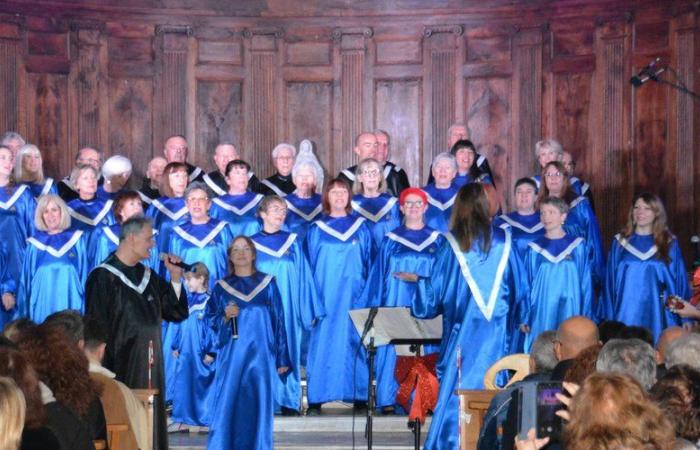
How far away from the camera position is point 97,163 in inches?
495

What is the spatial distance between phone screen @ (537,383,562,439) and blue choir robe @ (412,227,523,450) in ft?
12.8

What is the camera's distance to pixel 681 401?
216 inches

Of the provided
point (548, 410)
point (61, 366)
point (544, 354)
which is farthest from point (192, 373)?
point (548, 410)

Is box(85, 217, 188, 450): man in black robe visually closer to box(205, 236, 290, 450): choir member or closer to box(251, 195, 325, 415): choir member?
box(205, 236, 290, 450): choir member

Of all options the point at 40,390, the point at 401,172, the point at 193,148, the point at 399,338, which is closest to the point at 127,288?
the point at 399,338

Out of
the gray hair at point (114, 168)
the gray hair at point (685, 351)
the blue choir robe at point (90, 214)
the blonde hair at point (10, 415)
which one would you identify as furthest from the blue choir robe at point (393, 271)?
the blonde hair at point (10, 415)

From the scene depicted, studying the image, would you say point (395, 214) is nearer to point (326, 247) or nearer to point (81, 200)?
point (326, 247)

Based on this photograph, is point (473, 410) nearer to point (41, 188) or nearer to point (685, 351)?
point (685, 351)

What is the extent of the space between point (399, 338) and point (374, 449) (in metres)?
1.37

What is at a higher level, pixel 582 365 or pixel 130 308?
pixel 130 308

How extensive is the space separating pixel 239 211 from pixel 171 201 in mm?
600

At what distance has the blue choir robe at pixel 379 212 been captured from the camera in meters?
11.9

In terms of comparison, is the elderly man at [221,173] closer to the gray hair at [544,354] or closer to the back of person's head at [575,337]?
the gray hair at [544,354]

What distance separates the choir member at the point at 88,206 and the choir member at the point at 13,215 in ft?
1.19
